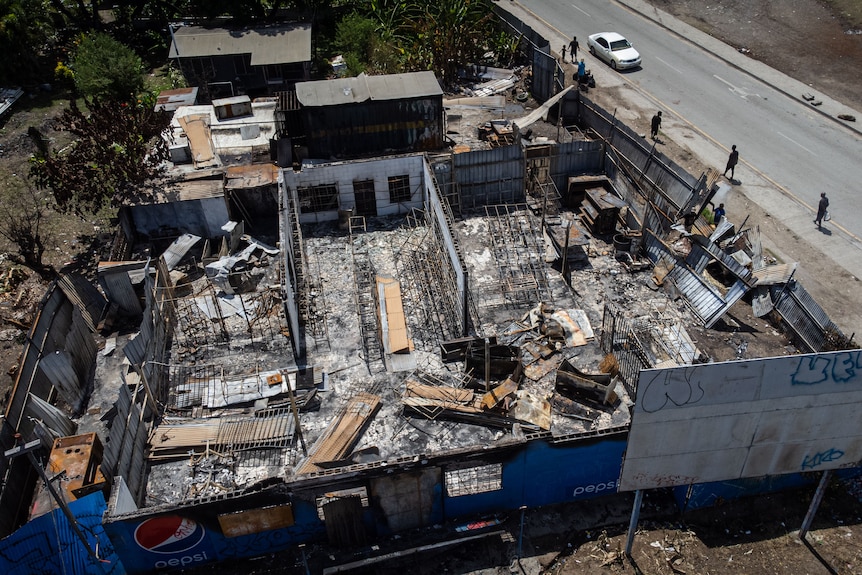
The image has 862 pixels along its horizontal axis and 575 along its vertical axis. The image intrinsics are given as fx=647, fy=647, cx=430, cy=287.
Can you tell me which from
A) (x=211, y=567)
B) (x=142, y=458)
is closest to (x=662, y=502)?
(x=211, y=567)

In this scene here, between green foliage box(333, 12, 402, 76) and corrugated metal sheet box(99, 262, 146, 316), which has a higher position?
green foliage box(333, 12, 402, 76)

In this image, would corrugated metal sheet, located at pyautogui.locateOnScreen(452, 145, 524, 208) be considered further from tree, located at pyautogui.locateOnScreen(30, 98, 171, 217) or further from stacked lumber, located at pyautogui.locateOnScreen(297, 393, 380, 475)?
tree, located at pyautogui.locateOnScreen(30, 98, 171, 217)

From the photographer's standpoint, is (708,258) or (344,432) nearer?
(344,432)

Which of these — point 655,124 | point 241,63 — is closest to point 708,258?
point 655,124

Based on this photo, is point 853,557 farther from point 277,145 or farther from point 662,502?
point 277,145

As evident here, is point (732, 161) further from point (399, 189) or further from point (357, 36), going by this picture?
point (357, 36)

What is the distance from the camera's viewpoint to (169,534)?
14.6 m

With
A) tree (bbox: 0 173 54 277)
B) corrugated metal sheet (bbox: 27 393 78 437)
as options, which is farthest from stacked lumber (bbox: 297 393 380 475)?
tree (bbox: 0 173 54 277)

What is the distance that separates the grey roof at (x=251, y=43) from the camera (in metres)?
35.4

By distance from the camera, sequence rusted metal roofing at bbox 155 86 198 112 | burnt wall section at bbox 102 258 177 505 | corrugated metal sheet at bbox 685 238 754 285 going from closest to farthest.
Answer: burnt wall section at bbox 102 258 177 505 < corrugated metal sheet at bbox 685 238 754 285 < rusted metal roofing at bbox 155 86 198 112

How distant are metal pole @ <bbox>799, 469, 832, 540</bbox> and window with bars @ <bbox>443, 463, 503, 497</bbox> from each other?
284 inches

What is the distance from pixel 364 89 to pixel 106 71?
15.9 m

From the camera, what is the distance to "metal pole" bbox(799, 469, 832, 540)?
1458 cm

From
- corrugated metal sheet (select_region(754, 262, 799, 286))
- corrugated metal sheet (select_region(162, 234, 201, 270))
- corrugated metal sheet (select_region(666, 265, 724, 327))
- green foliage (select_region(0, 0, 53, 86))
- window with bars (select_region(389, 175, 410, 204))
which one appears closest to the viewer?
corrugated metal sheet (select_region(754, 262, 799, 286))
